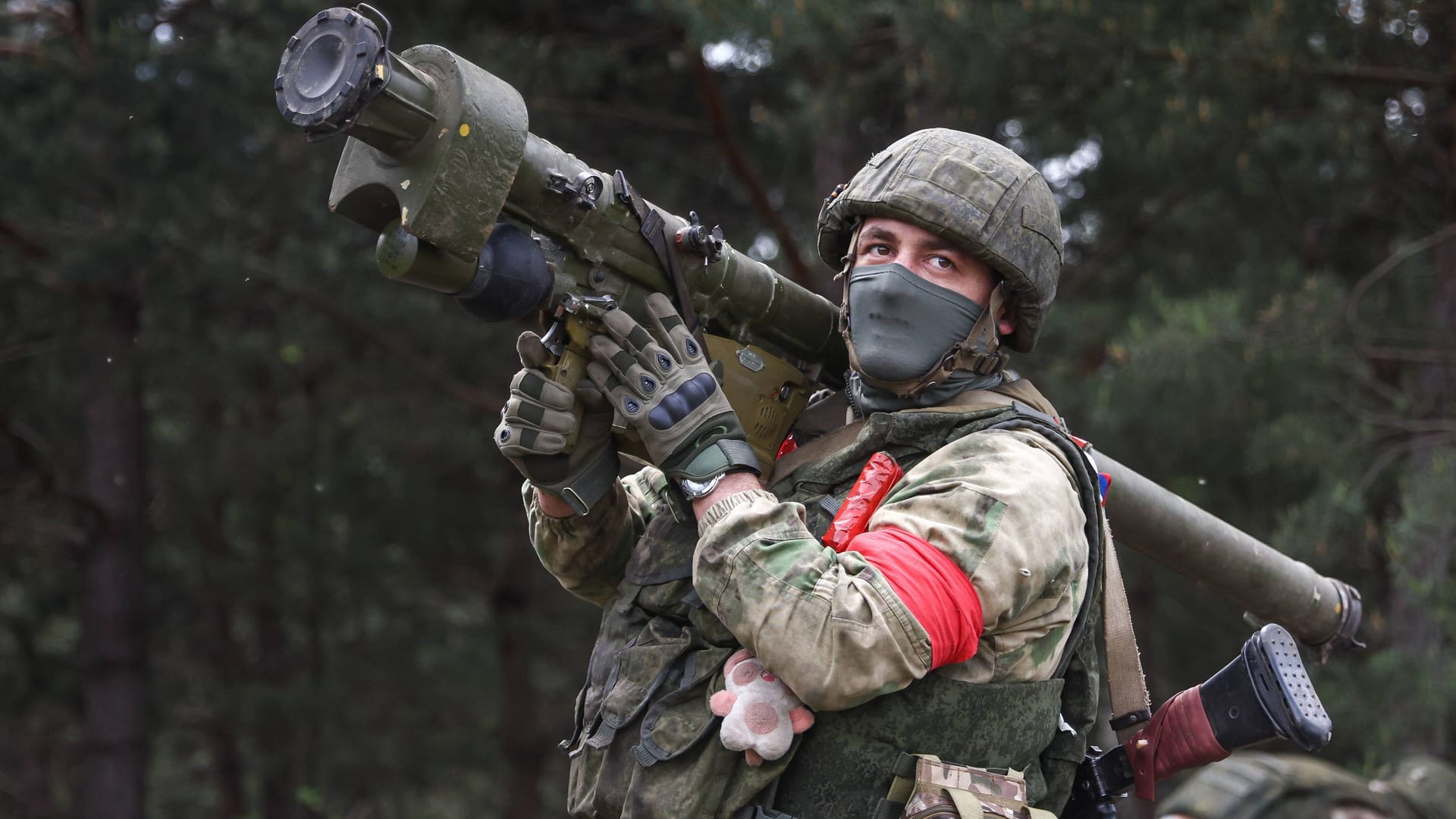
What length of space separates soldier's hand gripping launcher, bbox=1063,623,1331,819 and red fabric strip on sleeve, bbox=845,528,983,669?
90cm

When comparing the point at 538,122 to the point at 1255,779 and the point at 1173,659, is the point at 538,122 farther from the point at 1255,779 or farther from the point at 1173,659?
the point at 1173,659

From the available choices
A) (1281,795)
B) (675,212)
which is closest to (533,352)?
(1281,795)

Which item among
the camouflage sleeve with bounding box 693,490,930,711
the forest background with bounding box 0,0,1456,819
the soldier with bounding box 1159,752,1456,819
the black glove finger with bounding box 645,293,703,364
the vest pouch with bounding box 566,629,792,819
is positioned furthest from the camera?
the forest background with bounding box 0,0,1456,819

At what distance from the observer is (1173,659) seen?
16.1 meters

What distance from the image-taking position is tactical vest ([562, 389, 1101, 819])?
108 inches

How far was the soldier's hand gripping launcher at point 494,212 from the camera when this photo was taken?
253 cm

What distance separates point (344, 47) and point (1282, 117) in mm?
6798

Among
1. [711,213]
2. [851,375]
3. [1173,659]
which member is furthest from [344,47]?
[1173,659]

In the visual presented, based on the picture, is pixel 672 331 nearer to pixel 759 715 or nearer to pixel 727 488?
pixel 727 488

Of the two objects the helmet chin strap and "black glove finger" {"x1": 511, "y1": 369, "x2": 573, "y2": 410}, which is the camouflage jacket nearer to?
the helmet chin strap

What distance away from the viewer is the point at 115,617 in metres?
11.3

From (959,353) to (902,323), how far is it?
0.17 metres

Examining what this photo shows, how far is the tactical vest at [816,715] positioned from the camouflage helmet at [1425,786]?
13.4ft

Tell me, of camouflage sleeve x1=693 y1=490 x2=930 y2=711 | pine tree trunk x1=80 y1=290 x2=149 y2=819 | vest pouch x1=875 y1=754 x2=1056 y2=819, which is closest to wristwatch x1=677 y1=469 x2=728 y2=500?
camouflage sleeve x1=693 y1=490 x2=930 y2=711
